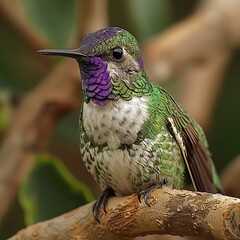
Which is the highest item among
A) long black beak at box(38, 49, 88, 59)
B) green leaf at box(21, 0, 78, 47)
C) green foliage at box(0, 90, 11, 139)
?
green leaf at box(21, 0, 78, 47)

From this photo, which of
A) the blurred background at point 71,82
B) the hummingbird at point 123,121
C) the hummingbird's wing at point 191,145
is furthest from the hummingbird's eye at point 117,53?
the blurred background at point 71,82

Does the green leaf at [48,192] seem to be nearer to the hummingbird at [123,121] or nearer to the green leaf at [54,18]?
the hummingbird at [123,121]

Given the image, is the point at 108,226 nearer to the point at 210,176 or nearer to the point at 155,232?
the point at 155,232

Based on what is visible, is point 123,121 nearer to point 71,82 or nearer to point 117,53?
point 117,53

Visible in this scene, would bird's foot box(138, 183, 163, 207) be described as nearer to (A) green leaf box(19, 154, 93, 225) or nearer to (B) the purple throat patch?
(B) the purple throat patch

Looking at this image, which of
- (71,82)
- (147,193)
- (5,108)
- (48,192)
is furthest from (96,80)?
(5,108)

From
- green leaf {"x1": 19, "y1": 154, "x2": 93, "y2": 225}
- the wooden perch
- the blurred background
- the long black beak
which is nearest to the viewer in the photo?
the wooden perch

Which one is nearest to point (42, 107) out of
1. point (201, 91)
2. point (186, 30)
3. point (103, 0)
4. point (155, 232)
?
point (103, 0)

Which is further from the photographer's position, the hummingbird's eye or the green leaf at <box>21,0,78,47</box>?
the green leaf at <box>21,0,78,47</box>

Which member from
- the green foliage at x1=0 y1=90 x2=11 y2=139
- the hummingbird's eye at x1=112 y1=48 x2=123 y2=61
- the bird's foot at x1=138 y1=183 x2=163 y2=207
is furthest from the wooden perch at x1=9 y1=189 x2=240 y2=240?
the green foliage at x1=0 y1=90 x2=11 y2=139
